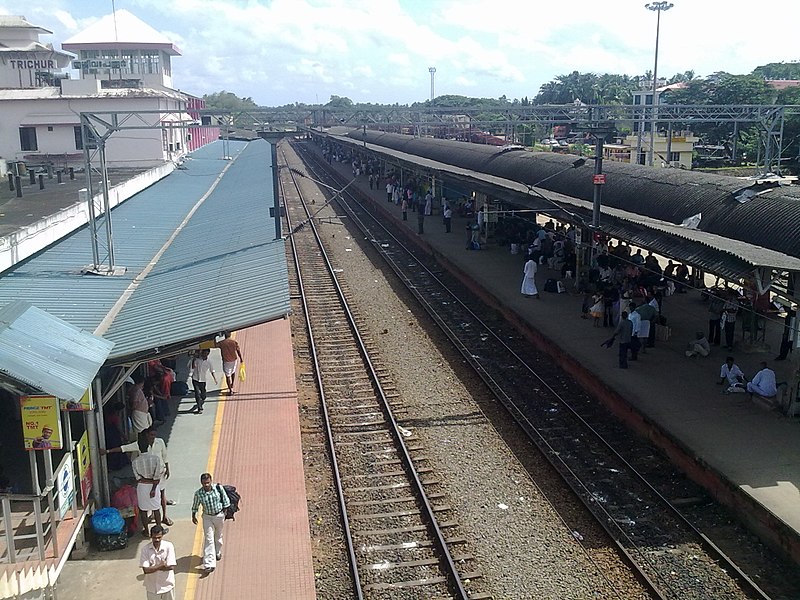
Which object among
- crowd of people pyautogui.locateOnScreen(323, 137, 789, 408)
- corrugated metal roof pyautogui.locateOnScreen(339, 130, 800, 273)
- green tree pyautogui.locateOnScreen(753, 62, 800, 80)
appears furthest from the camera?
green tree pyautogui.locateOnScreen(753, 62, 800, 80)

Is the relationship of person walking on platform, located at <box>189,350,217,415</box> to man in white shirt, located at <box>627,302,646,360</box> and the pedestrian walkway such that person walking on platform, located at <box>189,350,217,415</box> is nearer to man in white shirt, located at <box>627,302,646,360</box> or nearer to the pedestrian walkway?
the pedestrian walkway

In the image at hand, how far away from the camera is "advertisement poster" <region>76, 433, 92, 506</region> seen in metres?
8.29

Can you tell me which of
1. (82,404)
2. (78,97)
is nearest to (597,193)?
(82,404)

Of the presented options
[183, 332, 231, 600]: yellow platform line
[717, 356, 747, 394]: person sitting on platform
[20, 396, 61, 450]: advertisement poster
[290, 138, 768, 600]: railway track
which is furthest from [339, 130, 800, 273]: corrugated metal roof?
[20, 396, 61, 450]: advertisement poster

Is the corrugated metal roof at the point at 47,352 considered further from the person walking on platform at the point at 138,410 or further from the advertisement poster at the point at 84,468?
the person walking on platform at the point at 138,410

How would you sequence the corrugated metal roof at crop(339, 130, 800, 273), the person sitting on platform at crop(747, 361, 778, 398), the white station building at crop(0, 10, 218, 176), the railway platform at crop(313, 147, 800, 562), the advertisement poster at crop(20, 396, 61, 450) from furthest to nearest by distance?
the white station building at crop(0, 10, 218, 176), the corrugated metal roof at crop(339, 130, 800, 273), the person sitting on platform at crop(747, 361, 778, 398), the railway platform at crop(313, 147, 800, 562), the advertisement poster at crop(20, 396, 61, 450)

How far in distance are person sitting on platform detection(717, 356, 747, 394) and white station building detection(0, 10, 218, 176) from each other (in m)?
13.1

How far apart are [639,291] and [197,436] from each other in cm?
937

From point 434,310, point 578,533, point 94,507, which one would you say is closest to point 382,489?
point 578,533

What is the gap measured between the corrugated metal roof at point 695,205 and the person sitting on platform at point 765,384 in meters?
1.72

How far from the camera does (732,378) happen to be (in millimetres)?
12695

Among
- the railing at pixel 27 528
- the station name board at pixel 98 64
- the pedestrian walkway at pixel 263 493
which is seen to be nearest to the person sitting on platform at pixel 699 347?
the pedestrian walkway at pixel 263 493

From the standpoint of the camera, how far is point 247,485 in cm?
995

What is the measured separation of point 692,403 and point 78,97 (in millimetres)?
26243
